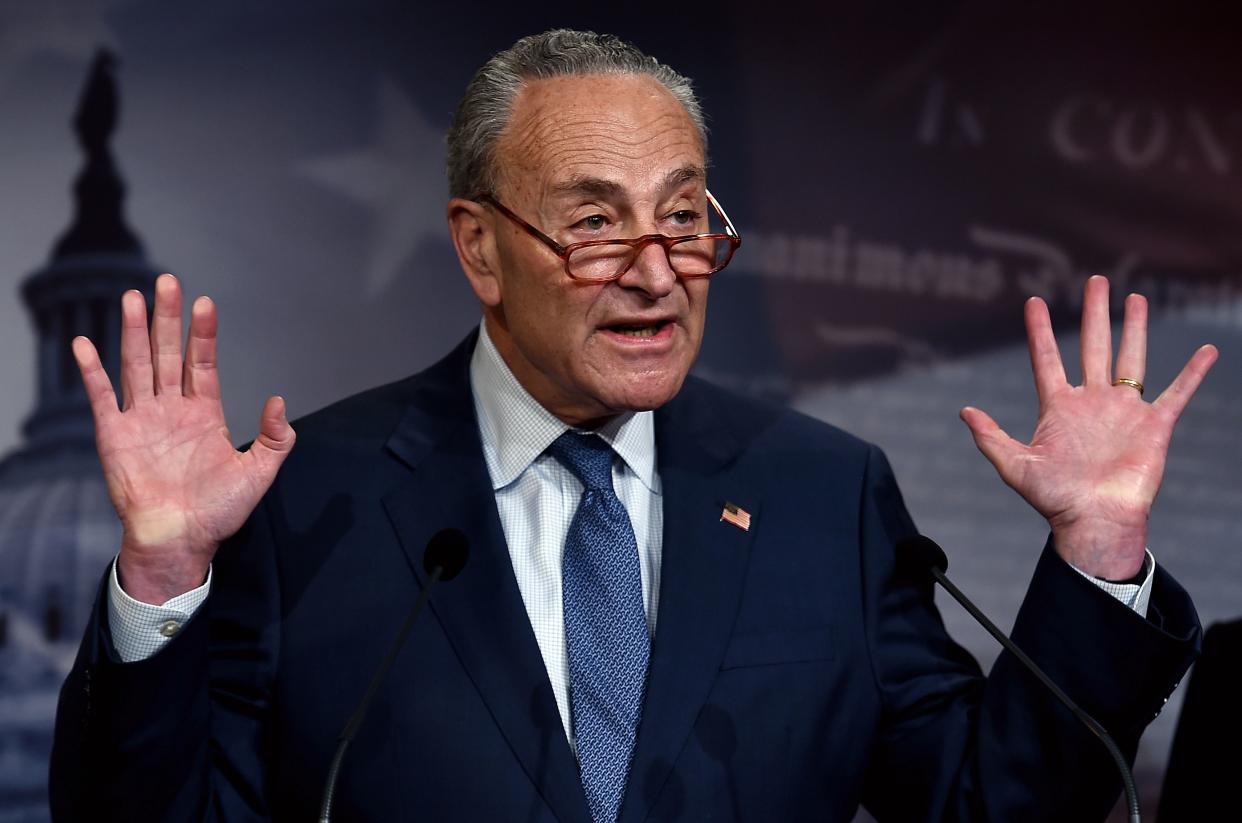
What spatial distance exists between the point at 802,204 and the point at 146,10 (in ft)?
5.08

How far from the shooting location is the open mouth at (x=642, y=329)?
1905mm

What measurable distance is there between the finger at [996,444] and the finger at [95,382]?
3.24 feet

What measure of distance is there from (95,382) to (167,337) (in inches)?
3.7

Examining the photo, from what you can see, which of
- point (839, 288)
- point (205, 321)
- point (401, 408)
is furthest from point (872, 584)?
point (839, 288)

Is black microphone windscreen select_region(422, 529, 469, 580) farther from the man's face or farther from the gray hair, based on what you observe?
the gray hair

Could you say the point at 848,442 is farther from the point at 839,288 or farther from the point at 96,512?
the point at 96,512

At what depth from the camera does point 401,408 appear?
2086 millimetres

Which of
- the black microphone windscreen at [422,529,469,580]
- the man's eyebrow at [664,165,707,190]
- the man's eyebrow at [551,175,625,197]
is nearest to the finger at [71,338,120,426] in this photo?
the black microphone windscreen at [422,529,469,580]

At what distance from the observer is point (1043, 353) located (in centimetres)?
185

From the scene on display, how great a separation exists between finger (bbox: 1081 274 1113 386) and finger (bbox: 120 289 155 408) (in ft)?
3.59

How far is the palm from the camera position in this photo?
5.76 ft

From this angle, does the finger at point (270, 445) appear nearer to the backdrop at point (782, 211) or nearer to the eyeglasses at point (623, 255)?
the eyeglasses at point (623, 255)

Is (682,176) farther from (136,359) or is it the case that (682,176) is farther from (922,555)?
(136,359)

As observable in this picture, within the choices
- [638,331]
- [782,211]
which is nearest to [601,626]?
[638,331]
